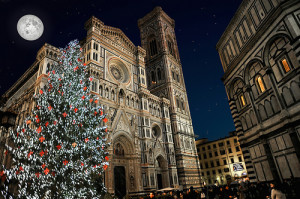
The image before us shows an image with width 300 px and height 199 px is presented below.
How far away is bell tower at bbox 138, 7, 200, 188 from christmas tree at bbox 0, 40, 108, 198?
21.6 m

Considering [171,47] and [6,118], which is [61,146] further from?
[171,47]

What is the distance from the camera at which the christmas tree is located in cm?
1075

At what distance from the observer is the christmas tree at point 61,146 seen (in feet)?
35.3

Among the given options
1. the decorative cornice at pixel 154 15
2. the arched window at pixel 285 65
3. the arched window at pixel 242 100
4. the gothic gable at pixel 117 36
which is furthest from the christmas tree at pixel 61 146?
the decorative cornice at pixel 154 15

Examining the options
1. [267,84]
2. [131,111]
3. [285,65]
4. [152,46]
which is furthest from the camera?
[152,46]

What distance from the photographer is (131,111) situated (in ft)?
86.7

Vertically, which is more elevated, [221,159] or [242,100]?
[242,100]

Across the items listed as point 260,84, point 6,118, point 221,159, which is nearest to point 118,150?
point 6,118

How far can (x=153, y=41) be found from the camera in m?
46.2

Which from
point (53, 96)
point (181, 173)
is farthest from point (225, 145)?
point (53, 96)

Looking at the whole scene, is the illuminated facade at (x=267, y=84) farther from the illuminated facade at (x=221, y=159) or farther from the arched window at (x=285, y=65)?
the illuminated facade at (x=221, y=159)

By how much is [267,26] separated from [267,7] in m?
1.74

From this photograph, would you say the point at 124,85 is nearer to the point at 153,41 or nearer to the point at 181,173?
the point at 181,173

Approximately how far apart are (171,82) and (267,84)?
22.9m
